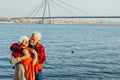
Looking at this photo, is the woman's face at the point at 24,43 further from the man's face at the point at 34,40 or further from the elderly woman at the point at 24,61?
the man's face at the point at 34,40

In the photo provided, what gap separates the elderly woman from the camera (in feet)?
24.6

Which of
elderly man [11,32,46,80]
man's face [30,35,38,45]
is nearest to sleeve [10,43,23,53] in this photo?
elderly man [11,32,46,80]

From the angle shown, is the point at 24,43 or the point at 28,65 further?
the point at 28,65

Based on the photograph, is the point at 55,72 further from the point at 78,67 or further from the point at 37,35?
the point at 37,35

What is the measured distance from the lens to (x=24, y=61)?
757 cm

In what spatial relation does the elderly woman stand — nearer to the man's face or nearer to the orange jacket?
the orange jacket

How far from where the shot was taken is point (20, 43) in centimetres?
749

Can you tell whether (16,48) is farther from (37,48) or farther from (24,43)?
(37,48)

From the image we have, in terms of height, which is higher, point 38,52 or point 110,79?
point 38,52

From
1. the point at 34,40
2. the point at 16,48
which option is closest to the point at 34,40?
the point at 34,40

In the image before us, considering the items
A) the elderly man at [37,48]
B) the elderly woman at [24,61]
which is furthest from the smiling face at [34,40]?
the elderly woman at [24,61]

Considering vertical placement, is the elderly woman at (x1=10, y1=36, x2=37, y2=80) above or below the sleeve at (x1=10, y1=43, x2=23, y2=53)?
below


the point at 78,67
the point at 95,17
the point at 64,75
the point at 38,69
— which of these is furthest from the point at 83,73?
the point at 95,17

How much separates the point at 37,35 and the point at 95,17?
85772 millimetres
